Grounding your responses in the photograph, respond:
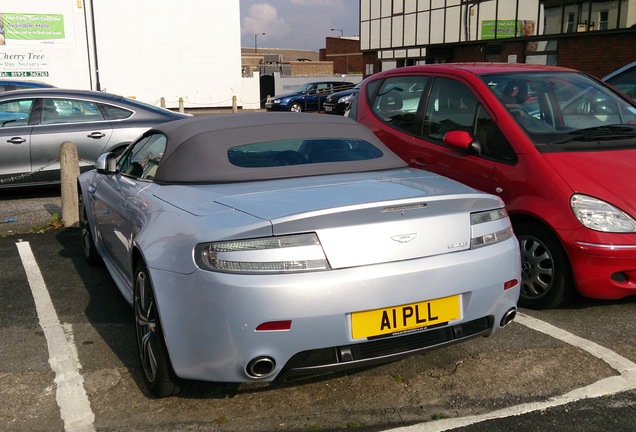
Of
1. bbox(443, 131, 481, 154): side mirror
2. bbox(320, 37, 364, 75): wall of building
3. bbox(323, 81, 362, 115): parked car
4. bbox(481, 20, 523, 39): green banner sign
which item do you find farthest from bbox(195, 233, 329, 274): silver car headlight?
bbox(320, 37, 364, 75): wall of building

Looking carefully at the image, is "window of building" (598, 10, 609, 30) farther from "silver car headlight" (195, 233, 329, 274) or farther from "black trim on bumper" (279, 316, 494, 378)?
"silver car headlight" (195, 233, 329, 274)

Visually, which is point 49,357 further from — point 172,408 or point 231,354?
point 231,354

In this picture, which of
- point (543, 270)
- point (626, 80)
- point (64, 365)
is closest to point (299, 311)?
point (64, 365)

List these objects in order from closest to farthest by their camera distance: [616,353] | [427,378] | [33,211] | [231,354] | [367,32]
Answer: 1. [231,354]
2. [427,378]
3. [616,353]
4. [33,211]
5. [367,32]

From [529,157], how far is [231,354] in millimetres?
2786

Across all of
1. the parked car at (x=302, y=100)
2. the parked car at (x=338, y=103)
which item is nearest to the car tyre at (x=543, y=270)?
the parked car at (x=338, y=103)

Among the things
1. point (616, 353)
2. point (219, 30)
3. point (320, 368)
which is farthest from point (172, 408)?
point (219, 30)

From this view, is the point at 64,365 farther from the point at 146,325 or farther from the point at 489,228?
the point at 489,228

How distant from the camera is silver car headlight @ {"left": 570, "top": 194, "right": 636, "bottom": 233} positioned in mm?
4168

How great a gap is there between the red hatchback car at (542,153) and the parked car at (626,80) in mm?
2859

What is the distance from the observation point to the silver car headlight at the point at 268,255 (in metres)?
2.82

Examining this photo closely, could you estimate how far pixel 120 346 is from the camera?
404 centimetres

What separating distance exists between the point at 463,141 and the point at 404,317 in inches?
97.8

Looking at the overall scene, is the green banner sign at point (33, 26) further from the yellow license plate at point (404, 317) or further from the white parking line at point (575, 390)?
the yellow license plate at point (404, 317)
